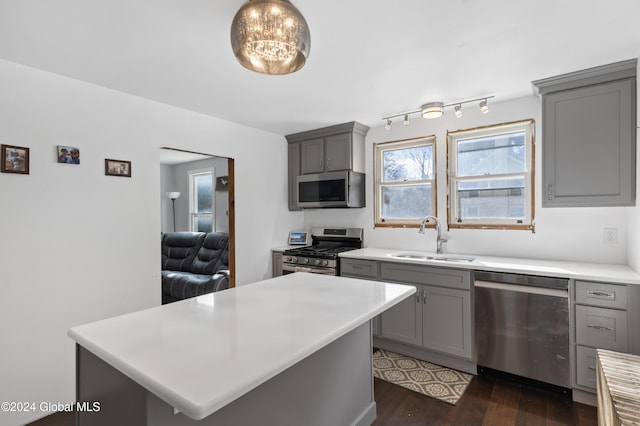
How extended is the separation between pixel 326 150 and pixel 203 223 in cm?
319

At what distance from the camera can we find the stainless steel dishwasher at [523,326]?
226 centimetres

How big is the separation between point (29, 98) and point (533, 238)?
159 inches

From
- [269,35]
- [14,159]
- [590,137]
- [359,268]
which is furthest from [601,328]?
[14,159]

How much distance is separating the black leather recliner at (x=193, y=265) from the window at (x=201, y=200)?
0.93m

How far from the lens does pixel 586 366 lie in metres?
2.17

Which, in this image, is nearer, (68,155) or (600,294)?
(600,294)

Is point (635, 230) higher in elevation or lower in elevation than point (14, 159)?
lower

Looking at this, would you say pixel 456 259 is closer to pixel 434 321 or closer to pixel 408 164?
pixel 434 321

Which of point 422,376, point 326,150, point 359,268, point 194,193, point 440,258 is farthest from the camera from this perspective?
point 194,193

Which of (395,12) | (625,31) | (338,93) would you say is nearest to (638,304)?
(625,31)

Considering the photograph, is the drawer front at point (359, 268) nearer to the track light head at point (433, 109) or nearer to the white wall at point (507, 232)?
the white wall at point (507, 232)

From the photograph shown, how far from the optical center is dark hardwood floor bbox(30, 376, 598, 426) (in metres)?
2.06

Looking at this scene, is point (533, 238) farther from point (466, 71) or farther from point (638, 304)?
point (466, 71)

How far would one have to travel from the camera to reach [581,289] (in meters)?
2.20
